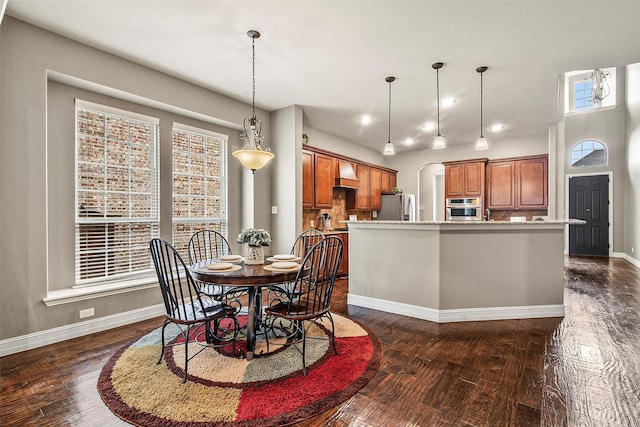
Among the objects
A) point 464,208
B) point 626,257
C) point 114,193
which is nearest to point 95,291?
point 114,193

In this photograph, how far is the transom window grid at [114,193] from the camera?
3213 millimetres

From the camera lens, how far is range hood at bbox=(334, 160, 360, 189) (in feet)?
19.4

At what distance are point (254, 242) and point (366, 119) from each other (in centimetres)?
357

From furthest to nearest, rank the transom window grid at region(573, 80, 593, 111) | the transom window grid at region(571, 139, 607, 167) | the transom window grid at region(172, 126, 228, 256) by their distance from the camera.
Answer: the transom window grid at region(573, 80, 593, 111) < the transom window grid at region(571, 139, 607, 167) < the transom window grid at region(172, 126, 228, 256)

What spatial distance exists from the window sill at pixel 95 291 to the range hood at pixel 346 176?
11.7ft

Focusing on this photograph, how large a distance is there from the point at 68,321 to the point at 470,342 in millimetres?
3852

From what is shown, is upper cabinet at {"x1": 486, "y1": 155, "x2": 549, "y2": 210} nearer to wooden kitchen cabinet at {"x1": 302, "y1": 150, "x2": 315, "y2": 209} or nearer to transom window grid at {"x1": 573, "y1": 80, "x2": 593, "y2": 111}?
transom window grid at {"x1": 573, "y1": 80, "x2": 593, "y2": 111}

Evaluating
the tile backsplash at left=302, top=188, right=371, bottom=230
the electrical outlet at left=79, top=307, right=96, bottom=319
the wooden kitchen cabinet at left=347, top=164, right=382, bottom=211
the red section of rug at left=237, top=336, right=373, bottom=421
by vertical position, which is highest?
the wooden kitchen cabinet at left=347, top=164, right=382, bottom=211

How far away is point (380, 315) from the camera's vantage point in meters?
3.64

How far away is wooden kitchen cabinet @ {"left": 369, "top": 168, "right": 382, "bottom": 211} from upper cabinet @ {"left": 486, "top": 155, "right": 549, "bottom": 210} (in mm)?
2339

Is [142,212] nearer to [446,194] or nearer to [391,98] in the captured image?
[391,98]

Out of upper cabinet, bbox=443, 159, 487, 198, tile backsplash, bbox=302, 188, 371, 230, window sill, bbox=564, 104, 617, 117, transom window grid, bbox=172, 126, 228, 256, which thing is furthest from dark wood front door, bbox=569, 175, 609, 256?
transom window grid, bbox=172, 126, 228, 256

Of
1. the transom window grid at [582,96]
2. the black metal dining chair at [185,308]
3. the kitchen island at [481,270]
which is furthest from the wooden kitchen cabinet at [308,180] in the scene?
the transom window grid at [582,96]

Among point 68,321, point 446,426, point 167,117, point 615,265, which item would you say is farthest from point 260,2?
point 615,265
